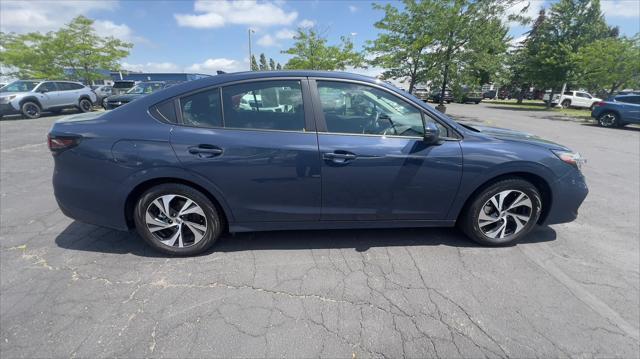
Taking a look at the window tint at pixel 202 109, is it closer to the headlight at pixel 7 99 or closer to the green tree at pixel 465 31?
the green tree at pixel 465 31

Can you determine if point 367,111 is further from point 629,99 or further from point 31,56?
point 31,56

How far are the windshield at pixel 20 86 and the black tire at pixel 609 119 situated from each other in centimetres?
2813

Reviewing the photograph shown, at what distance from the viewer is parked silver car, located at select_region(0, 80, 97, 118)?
12.5 metres

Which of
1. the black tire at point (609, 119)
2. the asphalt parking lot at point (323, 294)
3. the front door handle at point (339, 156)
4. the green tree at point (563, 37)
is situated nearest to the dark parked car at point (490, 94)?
the green tree at point (563, 37)

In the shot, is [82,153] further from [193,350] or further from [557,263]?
[557,263]

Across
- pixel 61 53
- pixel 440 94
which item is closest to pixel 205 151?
pixel 440 94

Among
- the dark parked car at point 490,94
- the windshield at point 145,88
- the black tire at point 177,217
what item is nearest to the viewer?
the black tire at point 177,217

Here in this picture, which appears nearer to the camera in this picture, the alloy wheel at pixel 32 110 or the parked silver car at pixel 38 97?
the parked silver car at pixel 38 97

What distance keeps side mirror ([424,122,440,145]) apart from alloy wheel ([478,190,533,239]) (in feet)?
2.92

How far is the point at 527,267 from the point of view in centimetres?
264

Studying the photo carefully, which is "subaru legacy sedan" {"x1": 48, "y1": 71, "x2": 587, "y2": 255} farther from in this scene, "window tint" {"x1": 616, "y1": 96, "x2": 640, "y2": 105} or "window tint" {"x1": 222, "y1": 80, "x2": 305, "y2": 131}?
"window tint" {"x1": 616, "y1": 96, "x2": 640, "y2": 105}

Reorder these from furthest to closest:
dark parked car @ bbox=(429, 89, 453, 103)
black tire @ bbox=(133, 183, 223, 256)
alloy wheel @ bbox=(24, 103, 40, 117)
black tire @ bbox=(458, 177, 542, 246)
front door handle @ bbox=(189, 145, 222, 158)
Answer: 1. dark parked car @ bbox=(429, 89, 453, 103)
2. alloy wheel @ bbox=(24, 103, 40, 117)
3. black tire @ bbox=(458, 177, 542, 246)
4. black tire @ bbox=(133, 183, 223, 256)
5. front door handle @ bbox=(189, 145, 222, 158)

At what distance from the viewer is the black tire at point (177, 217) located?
8.34 feet

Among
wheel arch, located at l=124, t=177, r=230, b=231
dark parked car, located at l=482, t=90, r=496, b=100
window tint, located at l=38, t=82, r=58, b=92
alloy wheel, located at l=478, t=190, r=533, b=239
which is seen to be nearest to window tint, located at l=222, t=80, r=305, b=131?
wheel arch, located at l=124, t=177, r=230, b=231
